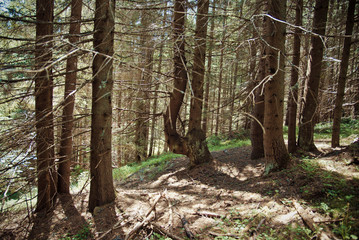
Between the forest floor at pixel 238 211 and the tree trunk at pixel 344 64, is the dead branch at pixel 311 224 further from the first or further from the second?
the tree trunk at pixel 344 64

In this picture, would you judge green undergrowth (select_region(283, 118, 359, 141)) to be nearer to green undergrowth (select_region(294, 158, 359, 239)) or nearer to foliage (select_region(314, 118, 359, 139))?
foliage (select_region(314, 118, 359, 139))

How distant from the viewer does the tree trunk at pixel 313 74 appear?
6.78m

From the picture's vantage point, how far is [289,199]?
3.95 m

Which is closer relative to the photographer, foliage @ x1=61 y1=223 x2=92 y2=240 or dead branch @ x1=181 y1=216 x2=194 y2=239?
dead branch @ x1=181 y1=216 x2=194 y2=239

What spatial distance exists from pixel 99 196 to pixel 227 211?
268 cm

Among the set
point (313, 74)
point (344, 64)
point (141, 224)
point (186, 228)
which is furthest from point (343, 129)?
point (141, 224)

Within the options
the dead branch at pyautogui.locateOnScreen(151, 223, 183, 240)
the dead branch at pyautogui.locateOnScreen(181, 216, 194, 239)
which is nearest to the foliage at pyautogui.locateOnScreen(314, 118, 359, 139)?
the dead branch at pyautogui.locateOnScreen(181, 216, 194, 239)

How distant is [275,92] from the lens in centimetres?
490

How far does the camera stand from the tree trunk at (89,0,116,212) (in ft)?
13.3

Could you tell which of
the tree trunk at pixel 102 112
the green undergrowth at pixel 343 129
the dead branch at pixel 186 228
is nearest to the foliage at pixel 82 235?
the tree trunk at pixel 102 112

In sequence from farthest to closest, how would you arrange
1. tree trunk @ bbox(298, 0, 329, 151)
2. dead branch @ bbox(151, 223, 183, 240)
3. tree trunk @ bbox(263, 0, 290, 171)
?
tree trunk @ bbox(298, 0, 329, 151) → tree trunk @ bbox(263, 0, 290, 171) → dead branch @ bbox(151, 223, 183, 240)

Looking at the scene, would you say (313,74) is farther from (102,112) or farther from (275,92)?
(102,112)

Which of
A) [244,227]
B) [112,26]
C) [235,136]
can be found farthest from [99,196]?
[235,136]

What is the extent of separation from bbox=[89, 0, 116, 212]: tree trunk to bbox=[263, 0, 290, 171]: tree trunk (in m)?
3.41
